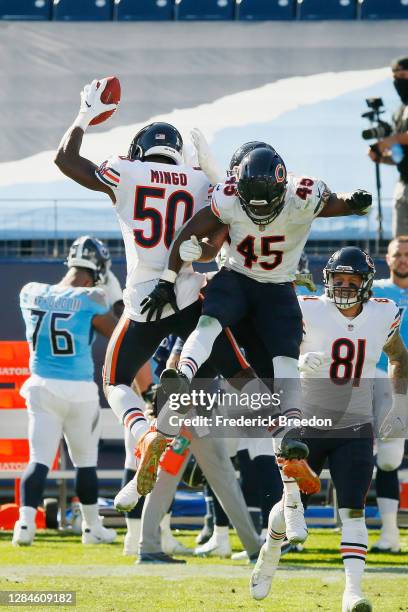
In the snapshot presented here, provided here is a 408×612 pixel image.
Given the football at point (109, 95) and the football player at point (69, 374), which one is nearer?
the football at point (109, 95)

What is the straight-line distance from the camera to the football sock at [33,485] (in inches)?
335

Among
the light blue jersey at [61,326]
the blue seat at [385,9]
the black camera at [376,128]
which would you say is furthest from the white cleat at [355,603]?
the blue seat at [385,9]

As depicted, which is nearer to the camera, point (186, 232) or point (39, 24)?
point (186, 232)

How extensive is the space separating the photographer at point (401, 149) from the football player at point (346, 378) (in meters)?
2.99

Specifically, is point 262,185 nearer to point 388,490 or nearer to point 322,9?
point 388,490

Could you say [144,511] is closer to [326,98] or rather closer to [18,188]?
[18,188]

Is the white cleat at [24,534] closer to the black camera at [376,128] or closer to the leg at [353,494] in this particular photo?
the leg at [353,494]

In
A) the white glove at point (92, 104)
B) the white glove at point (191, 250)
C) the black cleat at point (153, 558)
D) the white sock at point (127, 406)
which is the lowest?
the black cleat at point (153, 558)

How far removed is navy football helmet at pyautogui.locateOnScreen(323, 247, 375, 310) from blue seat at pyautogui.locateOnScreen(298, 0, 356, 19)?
30.4 feet

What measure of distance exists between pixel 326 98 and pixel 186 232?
9819 mm

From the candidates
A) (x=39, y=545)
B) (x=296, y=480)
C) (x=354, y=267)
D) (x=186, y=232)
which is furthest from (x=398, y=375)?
(x=39, y=545)

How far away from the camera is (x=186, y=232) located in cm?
597

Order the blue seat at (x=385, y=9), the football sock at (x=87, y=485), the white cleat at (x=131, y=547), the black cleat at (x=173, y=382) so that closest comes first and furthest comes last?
the black cleat at (x=173, y=382) < the white cleat at (x=131, y=547) < the football sock at (x=87, y=485) < the blue seat at (x=385, y=9)

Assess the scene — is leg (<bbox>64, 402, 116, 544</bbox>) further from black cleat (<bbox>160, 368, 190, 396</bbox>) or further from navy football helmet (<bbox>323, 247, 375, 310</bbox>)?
black cleat (<bbox>160, 368, 190, 396</bbox>)
